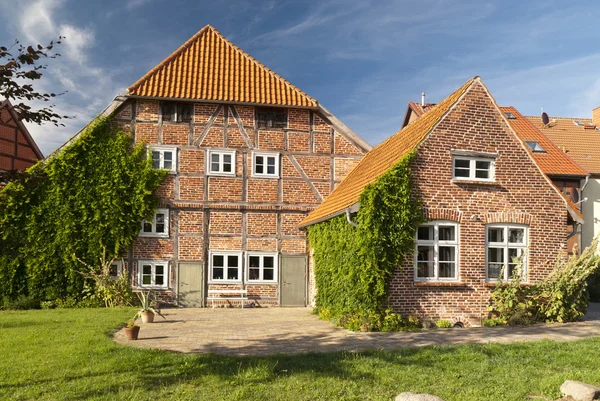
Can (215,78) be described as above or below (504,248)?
above

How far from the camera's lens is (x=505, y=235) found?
1334 cm

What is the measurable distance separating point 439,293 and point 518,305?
1958 millimetres

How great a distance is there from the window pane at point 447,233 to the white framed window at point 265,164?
7.53 metres

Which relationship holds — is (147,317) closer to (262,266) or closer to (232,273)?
(232,273)

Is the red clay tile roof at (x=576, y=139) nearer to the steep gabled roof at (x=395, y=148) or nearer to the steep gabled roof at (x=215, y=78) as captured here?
the steep gabled roof at (x=395, y=148)

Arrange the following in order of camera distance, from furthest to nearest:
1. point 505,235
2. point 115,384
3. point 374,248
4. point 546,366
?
1. point 505,235
2. point 374,248
3. point 546,366
4. point 115,384

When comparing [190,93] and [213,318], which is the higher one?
[190,93]

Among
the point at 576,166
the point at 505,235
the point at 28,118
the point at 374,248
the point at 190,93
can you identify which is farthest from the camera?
the point at 576,166

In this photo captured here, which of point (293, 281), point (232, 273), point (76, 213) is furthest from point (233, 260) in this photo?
point (76, 213)

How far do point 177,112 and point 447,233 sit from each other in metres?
10.5

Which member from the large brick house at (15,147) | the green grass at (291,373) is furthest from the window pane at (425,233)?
the large brick house at (15,147)

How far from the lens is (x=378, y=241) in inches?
476

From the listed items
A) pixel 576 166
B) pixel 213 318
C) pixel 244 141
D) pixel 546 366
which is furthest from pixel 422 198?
pixel 576 166

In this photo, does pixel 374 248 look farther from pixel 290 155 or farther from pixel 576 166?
pixel 576 166
